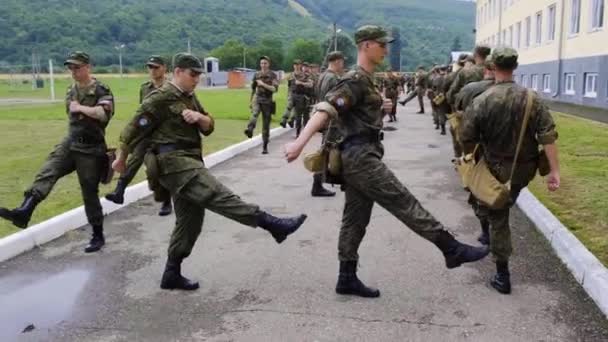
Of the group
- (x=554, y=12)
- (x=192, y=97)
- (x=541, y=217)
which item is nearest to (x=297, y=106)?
(x=541, y=217)

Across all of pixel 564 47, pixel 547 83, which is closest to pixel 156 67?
pixel 564 47

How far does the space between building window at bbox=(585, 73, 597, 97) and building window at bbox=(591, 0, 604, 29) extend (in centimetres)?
163

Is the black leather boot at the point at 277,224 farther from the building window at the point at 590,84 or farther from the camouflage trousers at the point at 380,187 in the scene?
the building window at the point at 590,84

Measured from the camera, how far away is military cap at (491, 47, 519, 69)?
4465 mm

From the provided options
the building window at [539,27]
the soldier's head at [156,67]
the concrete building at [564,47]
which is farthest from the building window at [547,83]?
the soldier's head at [156,67]

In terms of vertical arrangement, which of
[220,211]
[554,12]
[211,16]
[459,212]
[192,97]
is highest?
[211,16]

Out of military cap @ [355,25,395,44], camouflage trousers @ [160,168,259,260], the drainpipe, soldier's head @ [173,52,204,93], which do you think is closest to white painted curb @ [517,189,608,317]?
military cap @ [355,25,395,44]

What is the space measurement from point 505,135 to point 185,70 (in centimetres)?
235

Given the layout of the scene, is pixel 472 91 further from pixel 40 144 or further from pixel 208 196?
pixel 40 144

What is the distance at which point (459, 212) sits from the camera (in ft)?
24.0

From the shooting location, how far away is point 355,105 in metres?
4.30

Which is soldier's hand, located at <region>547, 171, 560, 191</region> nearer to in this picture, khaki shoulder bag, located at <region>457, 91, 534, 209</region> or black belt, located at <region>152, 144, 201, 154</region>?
khaki shoulder bag, located at <region>457, 91, 534, 209</region>

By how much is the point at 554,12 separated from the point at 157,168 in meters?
27.2

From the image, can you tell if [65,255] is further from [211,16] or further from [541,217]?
[211,16]
